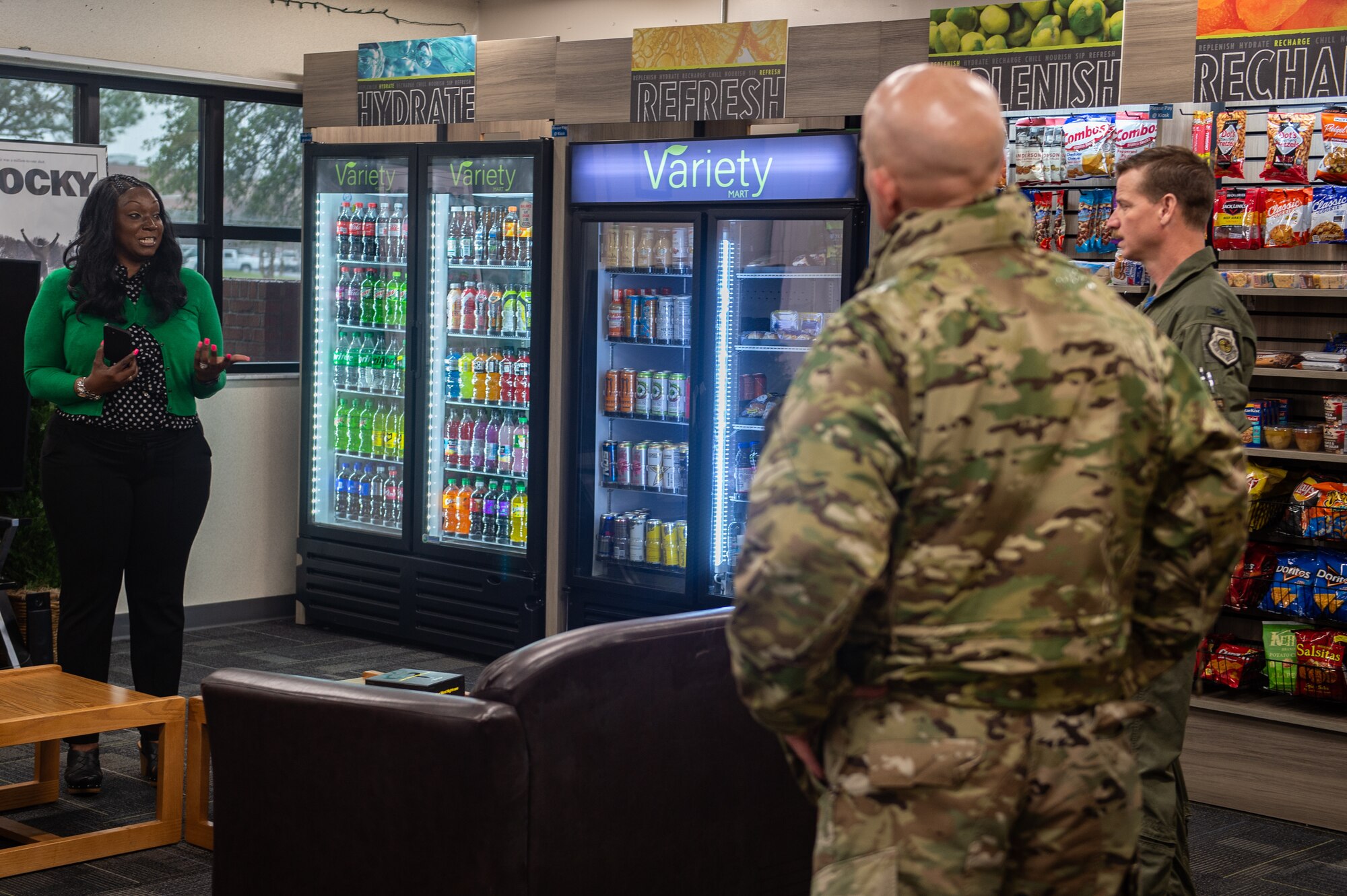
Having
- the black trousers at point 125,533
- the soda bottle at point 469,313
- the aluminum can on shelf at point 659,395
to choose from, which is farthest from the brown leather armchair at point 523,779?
the soda bottle at point 469,313

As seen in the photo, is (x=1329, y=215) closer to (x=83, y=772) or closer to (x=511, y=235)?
(x=511, y=235)

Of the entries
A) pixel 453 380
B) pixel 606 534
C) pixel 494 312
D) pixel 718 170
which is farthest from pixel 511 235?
pixel 606 534

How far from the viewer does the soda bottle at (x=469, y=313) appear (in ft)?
20.2

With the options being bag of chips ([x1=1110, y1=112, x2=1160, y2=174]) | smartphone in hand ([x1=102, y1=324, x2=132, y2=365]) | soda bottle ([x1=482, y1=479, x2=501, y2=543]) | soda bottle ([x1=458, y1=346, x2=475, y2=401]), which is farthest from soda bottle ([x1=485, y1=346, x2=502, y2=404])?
bag of chips ([x1=1110, y1=112, x2=1160, y2=174])

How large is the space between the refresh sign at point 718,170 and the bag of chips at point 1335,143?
60.4 inches

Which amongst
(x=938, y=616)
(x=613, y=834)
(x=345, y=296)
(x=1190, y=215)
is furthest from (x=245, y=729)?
(x=345, y=296)

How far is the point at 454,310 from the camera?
6.23m

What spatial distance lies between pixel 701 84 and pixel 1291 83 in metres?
2.13

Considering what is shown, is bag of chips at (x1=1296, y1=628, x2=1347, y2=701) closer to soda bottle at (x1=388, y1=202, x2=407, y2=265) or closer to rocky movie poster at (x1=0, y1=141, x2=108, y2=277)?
soda bottle at (x1=388, y1=202, x2=407, y2=265)

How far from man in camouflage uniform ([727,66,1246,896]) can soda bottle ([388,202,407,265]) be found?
4992mm

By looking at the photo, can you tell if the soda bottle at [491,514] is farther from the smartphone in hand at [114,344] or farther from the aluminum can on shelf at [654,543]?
the smartphone in hand at [114,344]

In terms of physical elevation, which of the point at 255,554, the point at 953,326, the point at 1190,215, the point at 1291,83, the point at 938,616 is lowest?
the point at 255,554

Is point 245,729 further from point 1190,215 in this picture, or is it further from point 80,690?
point 1190,215

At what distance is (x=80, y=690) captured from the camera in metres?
3.74
